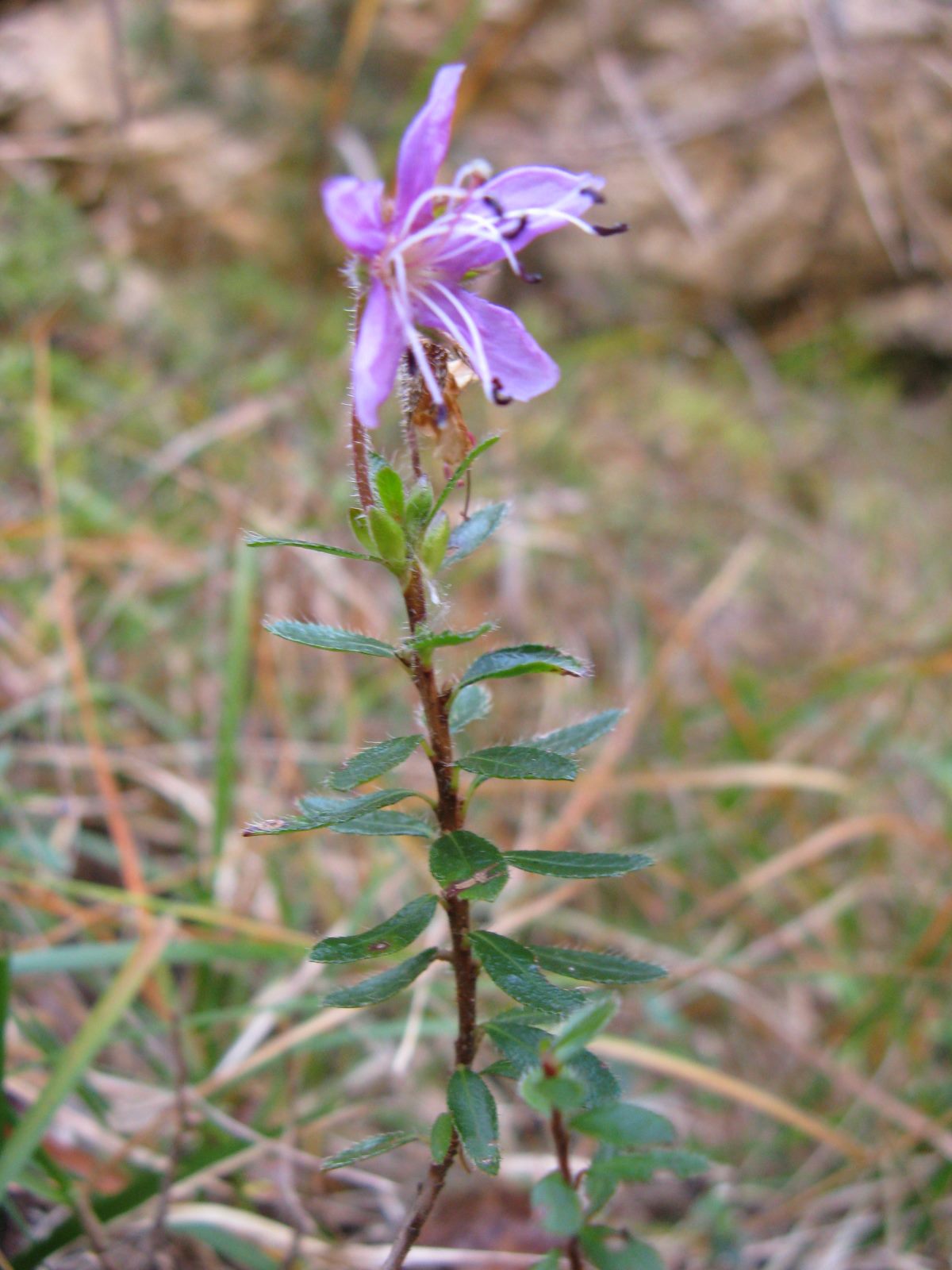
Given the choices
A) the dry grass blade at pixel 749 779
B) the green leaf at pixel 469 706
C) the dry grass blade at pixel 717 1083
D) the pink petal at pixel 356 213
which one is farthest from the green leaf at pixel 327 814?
the dry grass blade at pixel 749 779

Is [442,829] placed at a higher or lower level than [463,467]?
lower

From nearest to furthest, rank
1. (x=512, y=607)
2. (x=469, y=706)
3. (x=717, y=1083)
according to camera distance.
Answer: (x=469, y=706)
(x=717, y=1083)
(x=512, y=607)

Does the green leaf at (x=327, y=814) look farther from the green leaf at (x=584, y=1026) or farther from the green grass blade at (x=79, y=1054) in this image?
the green grass blade at (x=79, y=1054)

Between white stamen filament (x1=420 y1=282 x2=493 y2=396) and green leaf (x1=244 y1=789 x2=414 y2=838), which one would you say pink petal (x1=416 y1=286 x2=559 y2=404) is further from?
green leaf (x1=244 y1=789 x2=414 y2=838)

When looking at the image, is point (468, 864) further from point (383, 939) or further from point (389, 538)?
point (389, 538)

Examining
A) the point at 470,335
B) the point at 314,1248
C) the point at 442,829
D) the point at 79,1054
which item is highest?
the point at 470,335

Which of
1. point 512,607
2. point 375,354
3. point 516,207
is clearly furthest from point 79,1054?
point 512,607

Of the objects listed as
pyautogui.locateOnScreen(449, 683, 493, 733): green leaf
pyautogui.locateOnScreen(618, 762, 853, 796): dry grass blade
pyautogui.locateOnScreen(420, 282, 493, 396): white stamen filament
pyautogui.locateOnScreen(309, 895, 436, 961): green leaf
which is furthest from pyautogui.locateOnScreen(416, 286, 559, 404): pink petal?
pyautogui.locateOnScreen(618, 762, 853, 796): dry grass blade
